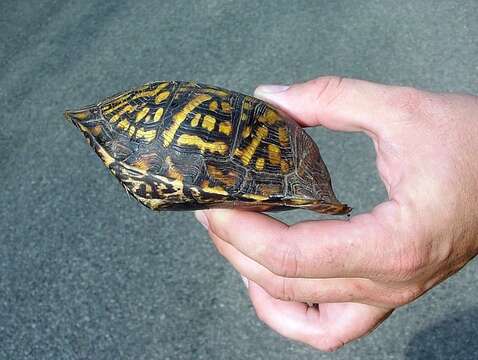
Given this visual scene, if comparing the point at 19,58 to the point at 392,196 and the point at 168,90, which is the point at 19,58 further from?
the point at 392,196

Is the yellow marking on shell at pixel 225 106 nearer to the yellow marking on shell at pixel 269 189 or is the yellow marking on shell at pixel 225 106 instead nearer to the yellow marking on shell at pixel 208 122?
the yellow marking on shell at pixel 208 122

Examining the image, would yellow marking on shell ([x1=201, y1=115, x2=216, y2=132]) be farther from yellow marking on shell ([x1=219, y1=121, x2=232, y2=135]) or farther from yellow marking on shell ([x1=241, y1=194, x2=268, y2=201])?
yellow marking on shell ([x1=241, y1=194, x2=268, y2=201])

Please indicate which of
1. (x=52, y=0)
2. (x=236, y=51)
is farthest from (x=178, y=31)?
(x=52, y=0)

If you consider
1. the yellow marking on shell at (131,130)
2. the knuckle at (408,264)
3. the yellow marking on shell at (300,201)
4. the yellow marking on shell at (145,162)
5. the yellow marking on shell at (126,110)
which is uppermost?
the yellow marking on shell at (126,110)

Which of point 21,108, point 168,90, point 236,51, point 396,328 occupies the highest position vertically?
point 168,90

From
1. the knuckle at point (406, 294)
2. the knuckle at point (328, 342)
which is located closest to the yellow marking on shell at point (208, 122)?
the knuckle at point (406, 294)

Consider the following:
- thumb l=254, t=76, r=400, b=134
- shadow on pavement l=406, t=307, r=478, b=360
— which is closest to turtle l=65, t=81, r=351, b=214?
thumb l=254, t=76, r=400, b=134
